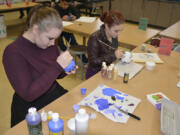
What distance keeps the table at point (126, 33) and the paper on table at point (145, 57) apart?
0.40m

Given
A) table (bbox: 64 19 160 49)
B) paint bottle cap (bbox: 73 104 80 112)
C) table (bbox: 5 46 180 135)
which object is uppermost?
table (bbox: 64 19 160 49)

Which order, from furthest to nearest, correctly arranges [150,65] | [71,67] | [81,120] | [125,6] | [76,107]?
[125,6] → [150,65] → [71,67] → [76,107] → [81,120]

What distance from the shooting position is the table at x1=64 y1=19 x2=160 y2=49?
236cm

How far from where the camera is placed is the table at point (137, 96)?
96cm

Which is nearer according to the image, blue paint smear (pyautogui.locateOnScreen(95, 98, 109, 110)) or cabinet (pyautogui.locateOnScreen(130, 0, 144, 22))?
blue paint smear (pyautogui.locateOnScreen(95, 98, 109, 110))

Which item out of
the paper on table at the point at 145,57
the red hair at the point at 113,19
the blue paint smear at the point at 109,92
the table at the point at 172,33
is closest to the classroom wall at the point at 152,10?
the table at the point at 172,33

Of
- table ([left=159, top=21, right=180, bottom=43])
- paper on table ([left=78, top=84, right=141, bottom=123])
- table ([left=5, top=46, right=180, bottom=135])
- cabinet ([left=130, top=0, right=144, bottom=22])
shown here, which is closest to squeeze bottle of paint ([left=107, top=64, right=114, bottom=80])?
table ([left=5, top=46, right=180, bottom=135])

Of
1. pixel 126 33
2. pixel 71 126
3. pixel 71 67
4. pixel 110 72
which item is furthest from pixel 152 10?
pixel 71 126

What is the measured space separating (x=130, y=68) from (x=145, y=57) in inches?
12.0

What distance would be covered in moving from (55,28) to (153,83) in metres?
0.85

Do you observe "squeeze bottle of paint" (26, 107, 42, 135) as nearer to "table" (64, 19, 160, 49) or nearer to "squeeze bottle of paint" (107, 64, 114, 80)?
"squeeze bottle of paint" (107, 64, 114, 80)

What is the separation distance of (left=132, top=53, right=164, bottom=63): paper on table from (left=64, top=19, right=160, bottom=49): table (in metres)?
0.40

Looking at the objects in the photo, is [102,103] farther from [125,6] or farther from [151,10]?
[125,6]

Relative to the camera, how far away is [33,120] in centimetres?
79
